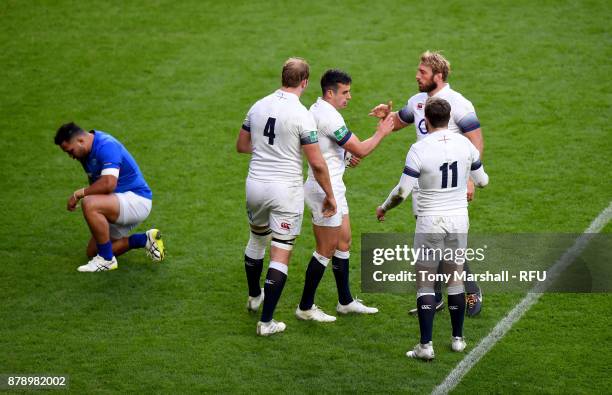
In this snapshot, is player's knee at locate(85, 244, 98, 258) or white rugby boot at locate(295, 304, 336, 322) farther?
player's knee at locate(85, 244, 98, 258)

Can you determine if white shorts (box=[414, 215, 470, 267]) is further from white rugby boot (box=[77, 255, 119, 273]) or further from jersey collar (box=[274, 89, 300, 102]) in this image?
white rugby boot (box=[77, 255, 119, 273])

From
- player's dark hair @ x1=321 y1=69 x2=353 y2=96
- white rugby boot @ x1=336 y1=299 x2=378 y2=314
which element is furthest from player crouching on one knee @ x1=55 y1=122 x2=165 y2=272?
player's dark hair @ x1=321 y1=69 x2=353 y2=96

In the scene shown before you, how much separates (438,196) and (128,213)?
3.49m

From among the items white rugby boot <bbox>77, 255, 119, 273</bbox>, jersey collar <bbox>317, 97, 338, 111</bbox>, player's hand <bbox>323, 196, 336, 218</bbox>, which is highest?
jersey collar <bbox>317, 97, 338, 111</bbox>

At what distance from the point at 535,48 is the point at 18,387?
978 centimetres

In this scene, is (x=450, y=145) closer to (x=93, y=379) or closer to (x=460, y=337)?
(x=460, y=337)

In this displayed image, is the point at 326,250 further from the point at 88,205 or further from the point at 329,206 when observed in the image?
the point at 88,205

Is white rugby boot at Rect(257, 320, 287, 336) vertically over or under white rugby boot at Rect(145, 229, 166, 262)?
under

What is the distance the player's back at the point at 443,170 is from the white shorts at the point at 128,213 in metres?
3.32

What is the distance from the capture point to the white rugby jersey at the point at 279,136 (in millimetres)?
7535

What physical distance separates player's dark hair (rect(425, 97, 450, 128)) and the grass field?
6.09 ft

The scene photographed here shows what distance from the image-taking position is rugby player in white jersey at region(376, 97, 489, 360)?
7074 millimetres

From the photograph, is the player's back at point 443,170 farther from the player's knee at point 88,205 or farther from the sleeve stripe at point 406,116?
the player's knee at point 88,205

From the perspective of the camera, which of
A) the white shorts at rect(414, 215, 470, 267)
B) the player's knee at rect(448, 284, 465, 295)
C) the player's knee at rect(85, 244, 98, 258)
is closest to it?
the white shorts at rect(414, 215, 470, 267)
